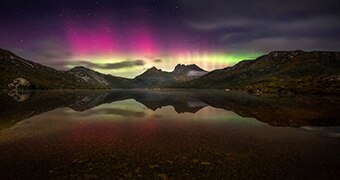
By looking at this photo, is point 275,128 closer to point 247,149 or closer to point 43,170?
point 247,149

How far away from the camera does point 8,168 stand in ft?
63.7

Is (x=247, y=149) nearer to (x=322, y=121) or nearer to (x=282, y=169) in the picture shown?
(x=282, y=169)

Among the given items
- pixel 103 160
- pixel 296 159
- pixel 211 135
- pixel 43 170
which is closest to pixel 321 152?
pixel 296 159

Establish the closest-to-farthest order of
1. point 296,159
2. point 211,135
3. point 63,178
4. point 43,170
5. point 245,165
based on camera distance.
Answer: point 63,178, point 43,170, point 245,165, point 296,159, point 211,135

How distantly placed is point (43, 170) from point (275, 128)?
3383 cm

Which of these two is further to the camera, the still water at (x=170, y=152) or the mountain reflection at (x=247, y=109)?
the mountain reflection at (x=247, y=109)

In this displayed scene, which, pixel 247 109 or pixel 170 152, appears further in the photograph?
pixel 247 109

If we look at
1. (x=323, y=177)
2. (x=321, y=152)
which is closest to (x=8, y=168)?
(x=323, y=177)

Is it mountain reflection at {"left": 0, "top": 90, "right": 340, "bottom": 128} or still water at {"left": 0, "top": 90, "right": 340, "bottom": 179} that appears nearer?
still water at {"left": 0, "top": 90, "right": 340, "bottom": 179}

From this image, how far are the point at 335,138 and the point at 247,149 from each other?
14491 millimetres

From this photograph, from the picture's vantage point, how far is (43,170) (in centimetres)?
1895

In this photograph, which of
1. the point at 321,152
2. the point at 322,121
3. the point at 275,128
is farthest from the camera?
the point at 322,121

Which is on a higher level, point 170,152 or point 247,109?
point 170,152

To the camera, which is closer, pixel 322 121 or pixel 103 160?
pixel 103 160
